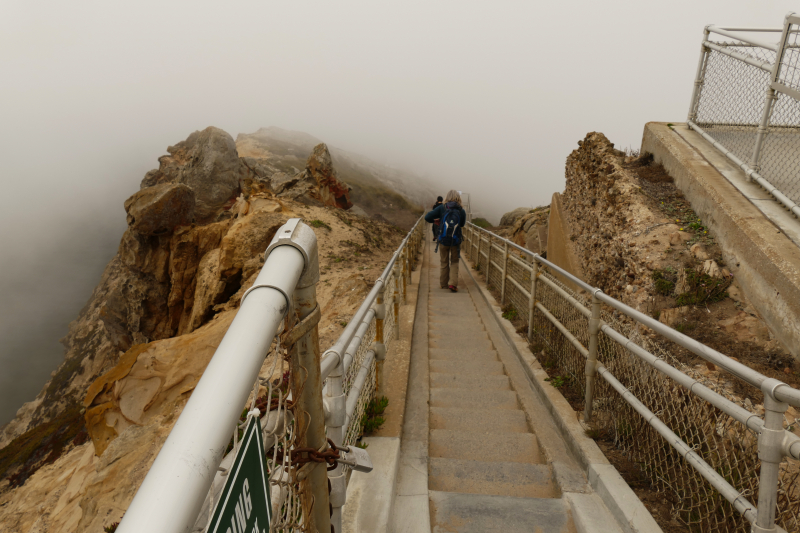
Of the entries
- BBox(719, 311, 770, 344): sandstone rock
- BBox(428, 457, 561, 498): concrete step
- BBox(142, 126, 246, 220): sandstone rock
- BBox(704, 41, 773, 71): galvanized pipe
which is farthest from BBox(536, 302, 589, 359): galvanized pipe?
BBox(142, 126, 246, 220): sandstone rock

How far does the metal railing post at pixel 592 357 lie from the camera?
3.42 m

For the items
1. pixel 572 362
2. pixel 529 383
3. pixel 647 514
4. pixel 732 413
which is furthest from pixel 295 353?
pixel 529 383

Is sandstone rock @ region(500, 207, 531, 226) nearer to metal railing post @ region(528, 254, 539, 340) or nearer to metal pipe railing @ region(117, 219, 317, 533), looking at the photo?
metal railing post @ region(528, 254, 539, 340)

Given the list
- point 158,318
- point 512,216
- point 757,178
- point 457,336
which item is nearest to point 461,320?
point 457,336

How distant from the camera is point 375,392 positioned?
12.9 ft

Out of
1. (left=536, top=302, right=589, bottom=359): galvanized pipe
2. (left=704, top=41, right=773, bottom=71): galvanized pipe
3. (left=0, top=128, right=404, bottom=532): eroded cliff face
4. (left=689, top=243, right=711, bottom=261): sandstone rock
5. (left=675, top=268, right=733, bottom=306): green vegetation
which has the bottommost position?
(left=0, top=128, right=404, bottom=532): eroded cliff face

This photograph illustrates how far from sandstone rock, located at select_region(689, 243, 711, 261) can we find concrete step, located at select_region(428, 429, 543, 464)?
9.51 feet

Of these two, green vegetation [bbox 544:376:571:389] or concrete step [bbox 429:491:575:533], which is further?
green vegetation [bbox 544:376:571:389]

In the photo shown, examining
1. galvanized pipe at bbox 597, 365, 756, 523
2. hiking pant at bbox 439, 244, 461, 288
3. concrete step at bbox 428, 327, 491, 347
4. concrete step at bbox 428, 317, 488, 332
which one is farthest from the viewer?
hiking pant at bbox 439, 244, 461, 288

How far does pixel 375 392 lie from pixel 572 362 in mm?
1968

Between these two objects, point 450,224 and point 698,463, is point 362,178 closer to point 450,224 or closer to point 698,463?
point 450,224

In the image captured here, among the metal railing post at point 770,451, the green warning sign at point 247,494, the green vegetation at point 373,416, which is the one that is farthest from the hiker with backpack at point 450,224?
the green warning sign at point 247,494

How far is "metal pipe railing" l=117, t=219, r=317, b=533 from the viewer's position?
1.81 ft

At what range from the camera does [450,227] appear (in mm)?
9273
